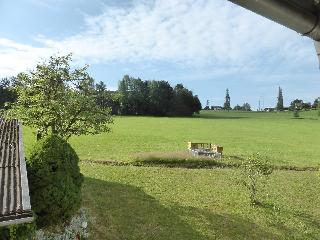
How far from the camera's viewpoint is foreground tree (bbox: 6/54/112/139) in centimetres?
2584

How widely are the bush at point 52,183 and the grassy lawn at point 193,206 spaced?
7.27 feet

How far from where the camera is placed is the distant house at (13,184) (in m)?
10.8

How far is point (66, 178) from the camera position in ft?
55.9

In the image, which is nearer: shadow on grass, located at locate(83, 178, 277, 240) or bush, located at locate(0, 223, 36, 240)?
bush, located at locate(0, 223, 36, 240)

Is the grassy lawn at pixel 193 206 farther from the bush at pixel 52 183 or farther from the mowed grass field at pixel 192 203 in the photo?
the bush at pixel 52 183

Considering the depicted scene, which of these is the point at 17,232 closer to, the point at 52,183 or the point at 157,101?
the point at 52,183

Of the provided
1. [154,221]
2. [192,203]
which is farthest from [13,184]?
[192,203]

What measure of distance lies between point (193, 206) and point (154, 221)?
3.91 meters

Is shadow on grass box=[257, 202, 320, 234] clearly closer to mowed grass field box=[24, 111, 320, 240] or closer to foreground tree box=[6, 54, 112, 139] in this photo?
mowed grass field box=[24, 111, 320, 240]

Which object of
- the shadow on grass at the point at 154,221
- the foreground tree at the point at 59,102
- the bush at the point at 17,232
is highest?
the foreground tree at the point at 59,102

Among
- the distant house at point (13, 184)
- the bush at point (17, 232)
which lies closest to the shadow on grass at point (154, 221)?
the bush at point (17, 232)

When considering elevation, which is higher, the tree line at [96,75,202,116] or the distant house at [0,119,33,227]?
the tree line at [96,75,202,116]

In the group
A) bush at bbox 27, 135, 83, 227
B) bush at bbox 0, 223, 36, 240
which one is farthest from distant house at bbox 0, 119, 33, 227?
bush at bbox 0, 223, 36, 240

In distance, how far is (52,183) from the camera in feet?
54.1
